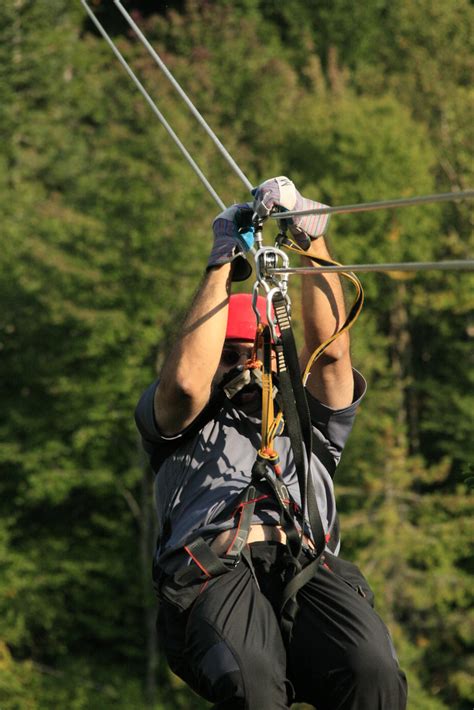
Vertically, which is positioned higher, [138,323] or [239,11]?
[239,11]

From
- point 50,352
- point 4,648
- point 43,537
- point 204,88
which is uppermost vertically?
point 204,88

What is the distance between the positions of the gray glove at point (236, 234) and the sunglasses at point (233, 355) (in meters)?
0.30

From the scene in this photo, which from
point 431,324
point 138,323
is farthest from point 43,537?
point 431,324

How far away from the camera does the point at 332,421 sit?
4.04 metres

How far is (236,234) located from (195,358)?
16.5 inches

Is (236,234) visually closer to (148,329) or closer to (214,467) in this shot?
(214,467)

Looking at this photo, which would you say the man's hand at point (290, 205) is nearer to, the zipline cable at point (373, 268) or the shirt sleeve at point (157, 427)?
the zipline cable at point (373, 268)

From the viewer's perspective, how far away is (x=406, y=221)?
76.8 feet

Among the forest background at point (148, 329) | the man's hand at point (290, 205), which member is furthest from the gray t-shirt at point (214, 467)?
the forest background at point (148, 329)

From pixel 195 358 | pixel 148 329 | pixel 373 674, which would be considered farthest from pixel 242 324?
pixel 148 329

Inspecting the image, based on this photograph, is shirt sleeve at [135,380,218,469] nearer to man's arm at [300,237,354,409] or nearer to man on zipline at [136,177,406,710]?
man on zipline at [136,177,406,710]

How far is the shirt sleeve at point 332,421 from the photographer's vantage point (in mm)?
4027

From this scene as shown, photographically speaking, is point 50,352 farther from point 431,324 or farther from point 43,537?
point 431,324

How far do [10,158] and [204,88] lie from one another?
3896mm
